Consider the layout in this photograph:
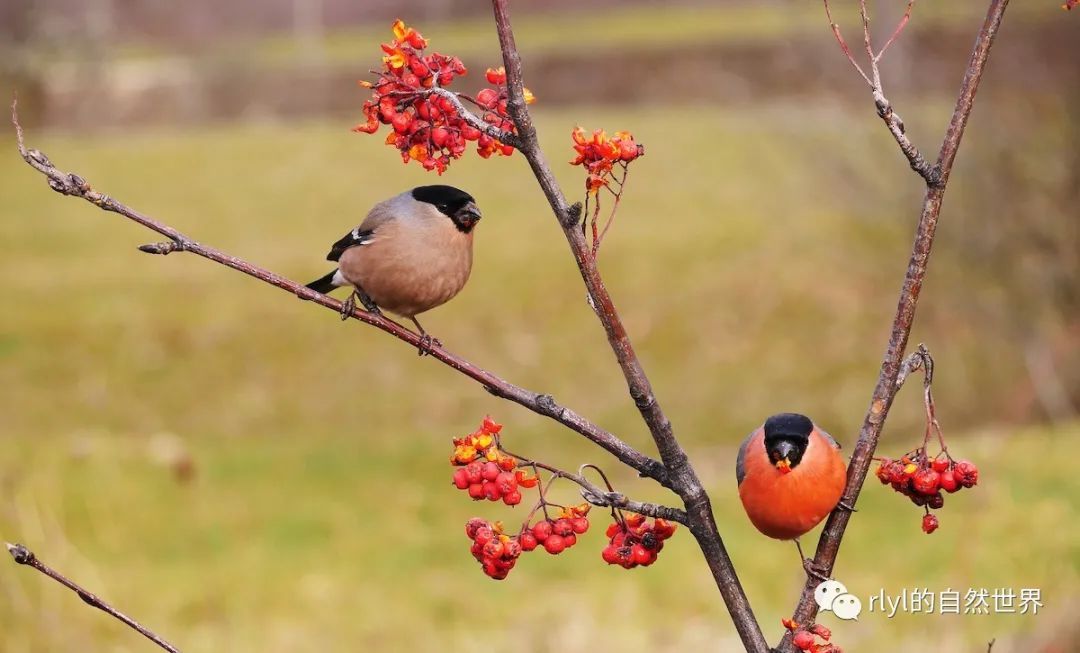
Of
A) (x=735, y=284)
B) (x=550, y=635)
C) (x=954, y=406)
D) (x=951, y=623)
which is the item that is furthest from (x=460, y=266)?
(x=735, y=284)

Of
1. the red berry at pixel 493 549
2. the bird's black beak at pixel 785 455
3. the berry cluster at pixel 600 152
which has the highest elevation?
the berry cluster at pixel 600 152

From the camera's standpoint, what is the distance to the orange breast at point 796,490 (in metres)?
1.16

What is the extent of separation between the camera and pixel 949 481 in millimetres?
1172

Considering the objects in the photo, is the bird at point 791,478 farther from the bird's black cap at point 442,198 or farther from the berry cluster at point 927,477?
the bird's black cap at point 442,198

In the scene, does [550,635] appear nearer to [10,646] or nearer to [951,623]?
[951,623]

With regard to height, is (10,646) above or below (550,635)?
below

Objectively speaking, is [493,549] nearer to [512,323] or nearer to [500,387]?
[500,387]

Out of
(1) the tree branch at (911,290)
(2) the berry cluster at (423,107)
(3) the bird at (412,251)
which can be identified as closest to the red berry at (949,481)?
(1) the tree branch at (911,290)

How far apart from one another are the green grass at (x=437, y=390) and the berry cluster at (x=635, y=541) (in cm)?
173

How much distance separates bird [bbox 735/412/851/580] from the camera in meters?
1.16

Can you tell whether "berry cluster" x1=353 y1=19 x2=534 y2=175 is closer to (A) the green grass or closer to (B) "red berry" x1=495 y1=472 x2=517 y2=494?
(B) "red berry" x1=495 y1=472 x2=517 y2=494

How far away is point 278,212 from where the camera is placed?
30.5 feet

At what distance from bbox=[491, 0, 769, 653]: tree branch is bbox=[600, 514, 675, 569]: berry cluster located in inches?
3.2

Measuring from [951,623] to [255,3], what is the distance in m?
12.9
